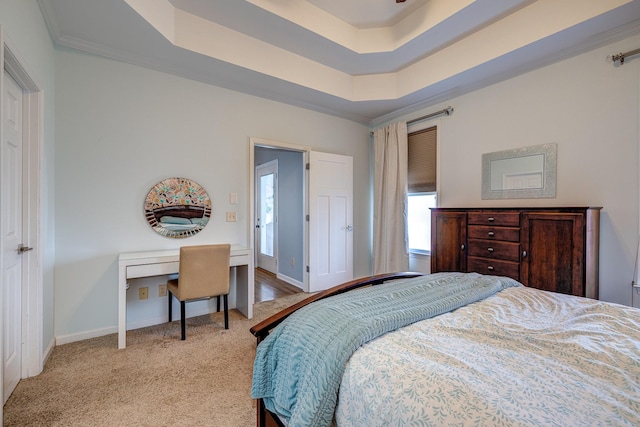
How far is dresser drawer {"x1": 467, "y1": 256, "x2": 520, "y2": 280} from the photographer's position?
2.51 meters

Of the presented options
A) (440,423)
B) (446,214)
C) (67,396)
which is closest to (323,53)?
(446,214)

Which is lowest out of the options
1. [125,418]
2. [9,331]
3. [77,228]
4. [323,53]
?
[125,418]

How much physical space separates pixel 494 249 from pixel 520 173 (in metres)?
0.89

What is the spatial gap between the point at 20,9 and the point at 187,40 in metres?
1.11

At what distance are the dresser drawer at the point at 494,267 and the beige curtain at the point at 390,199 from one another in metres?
1.11

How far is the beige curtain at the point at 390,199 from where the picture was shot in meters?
3.89

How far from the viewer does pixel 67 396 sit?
5.70 feet

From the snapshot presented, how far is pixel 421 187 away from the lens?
3.83m

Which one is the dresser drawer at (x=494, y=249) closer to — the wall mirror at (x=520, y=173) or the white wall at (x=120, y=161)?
the wall mirror at (x=520, y=173)

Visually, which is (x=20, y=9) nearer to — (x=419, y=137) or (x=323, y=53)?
(x=323, y=53)

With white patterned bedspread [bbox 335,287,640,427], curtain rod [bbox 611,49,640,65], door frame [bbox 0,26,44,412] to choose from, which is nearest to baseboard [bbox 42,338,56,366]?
door frame [bbox 0,26,44,412]

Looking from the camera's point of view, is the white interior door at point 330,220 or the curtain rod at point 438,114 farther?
the white interior door at point 330,220

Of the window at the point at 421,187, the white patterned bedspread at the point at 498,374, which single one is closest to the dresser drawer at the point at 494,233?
the window at the point at 421,187

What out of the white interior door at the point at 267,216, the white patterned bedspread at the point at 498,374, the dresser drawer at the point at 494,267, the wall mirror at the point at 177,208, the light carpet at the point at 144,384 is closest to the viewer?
the white patterned bedspread at the point at 498,374
